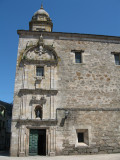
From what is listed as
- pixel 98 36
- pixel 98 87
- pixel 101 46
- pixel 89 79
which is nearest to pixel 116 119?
pixel 98 87

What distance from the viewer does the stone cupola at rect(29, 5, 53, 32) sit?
18703mm

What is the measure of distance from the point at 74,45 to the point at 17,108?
702cm

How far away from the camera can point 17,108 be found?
12359 millimetres

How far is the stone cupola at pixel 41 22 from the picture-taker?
18.7 m

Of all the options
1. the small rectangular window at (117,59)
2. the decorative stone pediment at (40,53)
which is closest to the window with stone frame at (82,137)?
the decorative stone pediment at (40,53)

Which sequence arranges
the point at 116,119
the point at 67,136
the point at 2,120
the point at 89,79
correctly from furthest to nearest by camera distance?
the point at 2,120, the point at 89,79, the point at 116,119, the point at 67,136

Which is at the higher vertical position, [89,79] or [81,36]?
[81,36]

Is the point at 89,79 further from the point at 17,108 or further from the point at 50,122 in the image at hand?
the point at 17,108

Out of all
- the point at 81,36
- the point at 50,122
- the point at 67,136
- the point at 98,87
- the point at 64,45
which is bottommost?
the point at 67,136

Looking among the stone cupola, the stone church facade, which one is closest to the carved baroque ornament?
the stone church facade

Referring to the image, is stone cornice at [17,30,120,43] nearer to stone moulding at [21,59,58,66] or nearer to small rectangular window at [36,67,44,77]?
stone moulding at [21,59,58,66]

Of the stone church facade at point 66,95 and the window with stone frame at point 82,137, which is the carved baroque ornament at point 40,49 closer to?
the stone church facade at point 66,95

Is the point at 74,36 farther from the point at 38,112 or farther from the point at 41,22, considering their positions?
the point at 38,112

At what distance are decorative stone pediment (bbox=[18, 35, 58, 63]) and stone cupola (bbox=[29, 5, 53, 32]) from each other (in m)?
4.80
